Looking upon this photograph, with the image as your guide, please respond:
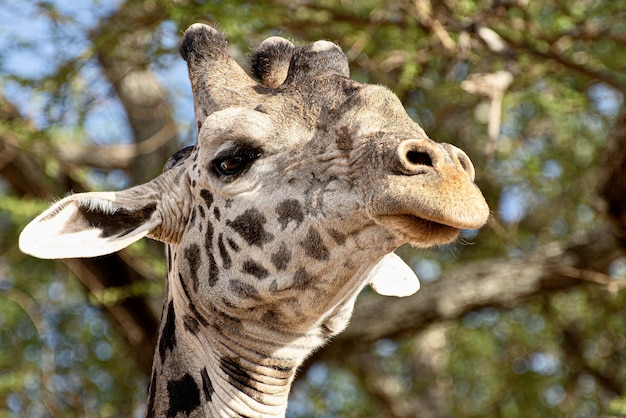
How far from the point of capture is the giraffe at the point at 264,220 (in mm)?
3186

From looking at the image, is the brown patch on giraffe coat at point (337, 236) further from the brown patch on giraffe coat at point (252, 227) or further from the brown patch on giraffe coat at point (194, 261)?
the brown patch on giraffe coat at point (194, 261)

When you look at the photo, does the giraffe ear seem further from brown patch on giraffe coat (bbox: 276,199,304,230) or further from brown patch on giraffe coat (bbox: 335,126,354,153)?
brown patch on giraffe coat (bbox: 335,126,354,153)

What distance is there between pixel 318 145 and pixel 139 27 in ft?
17.0

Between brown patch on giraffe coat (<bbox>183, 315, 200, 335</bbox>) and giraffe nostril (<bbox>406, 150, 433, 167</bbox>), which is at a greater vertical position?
giraffe nostril (<bbox>406, 150, 433, 167</bbox>)

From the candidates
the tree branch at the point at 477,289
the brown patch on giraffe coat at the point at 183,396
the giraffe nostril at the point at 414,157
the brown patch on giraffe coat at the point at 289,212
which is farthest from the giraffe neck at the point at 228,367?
the tree branch at the point at 477,289

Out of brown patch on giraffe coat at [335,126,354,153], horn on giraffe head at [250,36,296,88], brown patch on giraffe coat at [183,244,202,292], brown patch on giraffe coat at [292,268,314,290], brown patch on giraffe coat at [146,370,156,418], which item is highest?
brown patch on giraffe coat at [335,126,354,153]

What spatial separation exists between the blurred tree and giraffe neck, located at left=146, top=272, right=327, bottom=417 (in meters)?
2.67

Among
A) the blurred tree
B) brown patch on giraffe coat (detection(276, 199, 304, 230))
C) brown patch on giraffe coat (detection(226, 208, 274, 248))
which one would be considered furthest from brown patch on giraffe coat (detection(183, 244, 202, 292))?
the blurred tree

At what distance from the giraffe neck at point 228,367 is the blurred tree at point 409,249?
267 cm

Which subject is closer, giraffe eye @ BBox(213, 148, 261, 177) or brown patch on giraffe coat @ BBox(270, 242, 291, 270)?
brown patch on giraffe coat @ BBox(270, 242, 291, 270)

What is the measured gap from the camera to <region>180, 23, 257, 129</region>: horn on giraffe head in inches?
150

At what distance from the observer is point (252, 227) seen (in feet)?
11.6

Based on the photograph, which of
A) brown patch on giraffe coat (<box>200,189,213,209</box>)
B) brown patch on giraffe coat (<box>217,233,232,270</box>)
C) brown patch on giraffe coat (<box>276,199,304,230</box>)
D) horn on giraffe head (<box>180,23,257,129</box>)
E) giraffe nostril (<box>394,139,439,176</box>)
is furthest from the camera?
horn on giraffe head (<box>180,23,257,129</box>)

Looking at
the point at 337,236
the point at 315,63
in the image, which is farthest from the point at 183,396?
the point at 315,63
